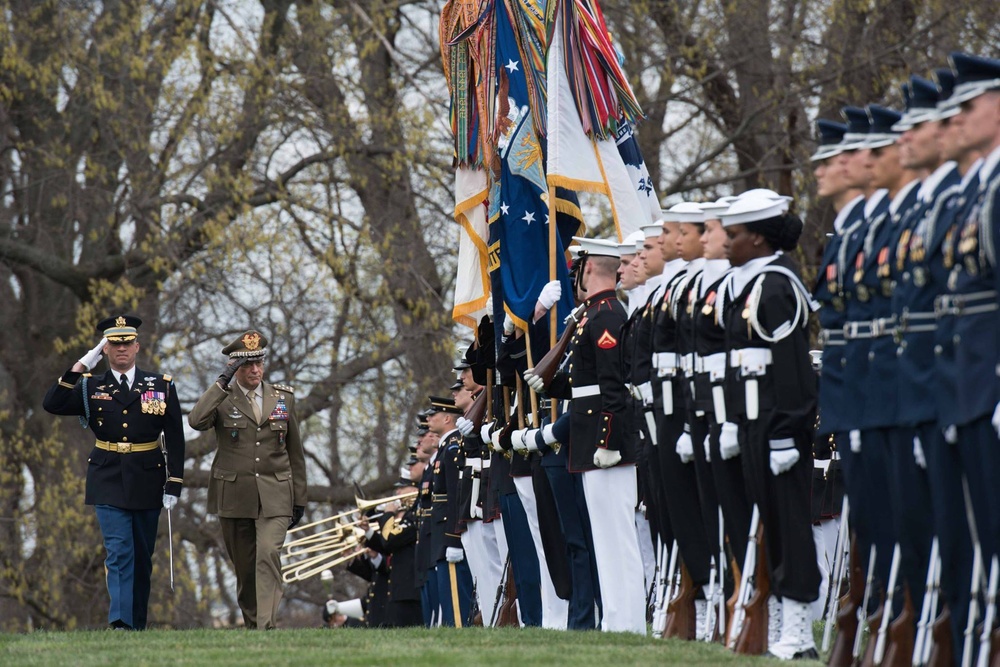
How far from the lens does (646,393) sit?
29.2ft

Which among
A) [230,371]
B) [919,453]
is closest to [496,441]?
[230,371]

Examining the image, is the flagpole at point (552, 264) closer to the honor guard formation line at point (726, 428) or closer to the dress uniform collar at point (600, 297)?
the honor guard formation line at point (726, 428)

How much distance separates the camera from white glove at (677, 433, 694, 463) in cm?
846

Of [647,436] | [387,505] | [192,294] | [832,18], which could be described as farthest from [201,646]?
[832,18]

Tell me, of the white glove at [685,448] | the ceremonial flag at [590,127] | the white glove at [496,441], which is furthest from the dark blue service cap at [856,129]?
the ceremonial flag at [590,127]

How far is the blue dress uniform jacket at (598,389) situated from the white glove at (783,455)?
2.02 metres

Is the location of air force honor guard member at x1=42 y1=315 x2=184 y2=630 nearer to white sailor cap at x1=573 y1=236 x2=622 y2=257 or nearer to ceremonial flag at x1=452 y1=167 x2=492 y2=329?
ceremonial flag at x1=452 y1=167 x2=492 y2=329

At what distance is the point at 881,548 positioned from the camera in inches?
277

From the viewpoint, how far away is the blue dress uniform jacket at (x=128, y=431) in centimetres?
1198

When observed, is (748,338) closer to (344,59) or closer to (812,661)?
(812,661)

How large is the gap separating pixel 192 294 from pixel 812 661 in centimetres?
1458

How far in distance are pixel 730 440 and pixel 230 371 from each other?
5.50 m

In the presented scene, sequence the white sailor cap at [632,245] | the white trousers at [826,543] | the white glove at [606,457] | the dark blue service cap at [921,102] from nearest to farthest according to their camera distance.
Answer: the dark blue service cap at [921,102] < the white glove at [606,457] < the white sailor cap at [632,245] < the white trousers at [826,543]

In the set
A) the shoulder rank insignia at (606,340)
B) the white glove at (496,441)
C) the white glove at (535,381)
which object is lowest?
the white glove at (496,441)
